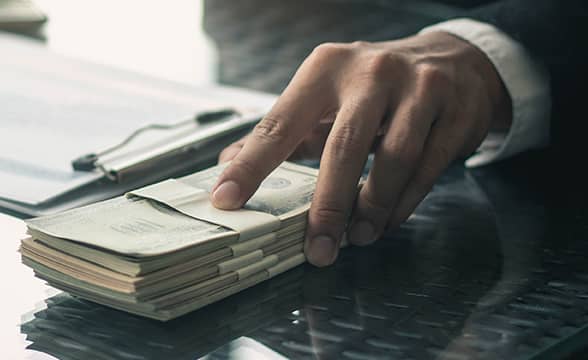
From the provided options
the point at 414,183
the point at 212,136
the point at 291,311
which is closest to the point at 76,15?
the point at 212,136

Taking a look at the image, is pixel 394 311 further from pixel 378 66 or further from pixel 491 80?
pixel 491 80

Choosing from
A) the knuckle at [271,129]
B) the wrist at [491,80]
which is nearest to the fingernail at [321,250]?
the knuckle at [271,129]

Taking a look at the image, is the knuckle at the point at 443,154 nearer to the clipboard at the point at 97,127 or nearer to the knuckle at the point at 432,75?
the knuckle at the point at 432,75

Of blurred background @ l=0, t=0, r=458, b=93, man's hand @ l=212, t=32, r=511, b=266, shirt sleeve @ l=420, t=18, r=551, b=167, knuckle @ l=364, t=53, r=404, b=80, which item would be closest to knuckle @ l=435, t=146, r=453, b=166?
man's hand @ l=212, t=32, r=511, b=266

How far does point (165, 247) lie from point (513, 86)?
0.66 meters

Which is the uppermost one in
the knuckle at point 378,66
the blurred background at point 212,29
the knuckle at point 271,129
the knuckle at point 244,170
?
the blurred background at point 212,29

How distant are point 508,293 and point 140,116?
65 cm

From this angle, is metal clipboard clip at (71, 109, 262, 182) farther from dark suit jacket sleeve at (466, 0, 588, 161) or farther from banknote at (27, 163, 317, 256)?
dark suit jacket sleeve at (466, 0, 588, 161)

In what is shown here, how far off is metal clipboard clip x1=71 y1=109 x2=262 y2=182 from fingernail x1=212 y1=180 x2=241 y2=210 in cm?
25

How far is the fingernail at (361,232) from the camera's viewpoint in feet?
3.29

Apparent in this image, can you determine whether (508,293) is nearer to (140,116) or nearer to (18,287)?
(18,287)

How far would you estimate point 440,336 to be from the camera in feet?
2.69

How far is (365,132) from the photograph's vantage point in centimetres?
102

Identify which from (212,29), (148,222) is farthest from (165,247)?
(212,29)
